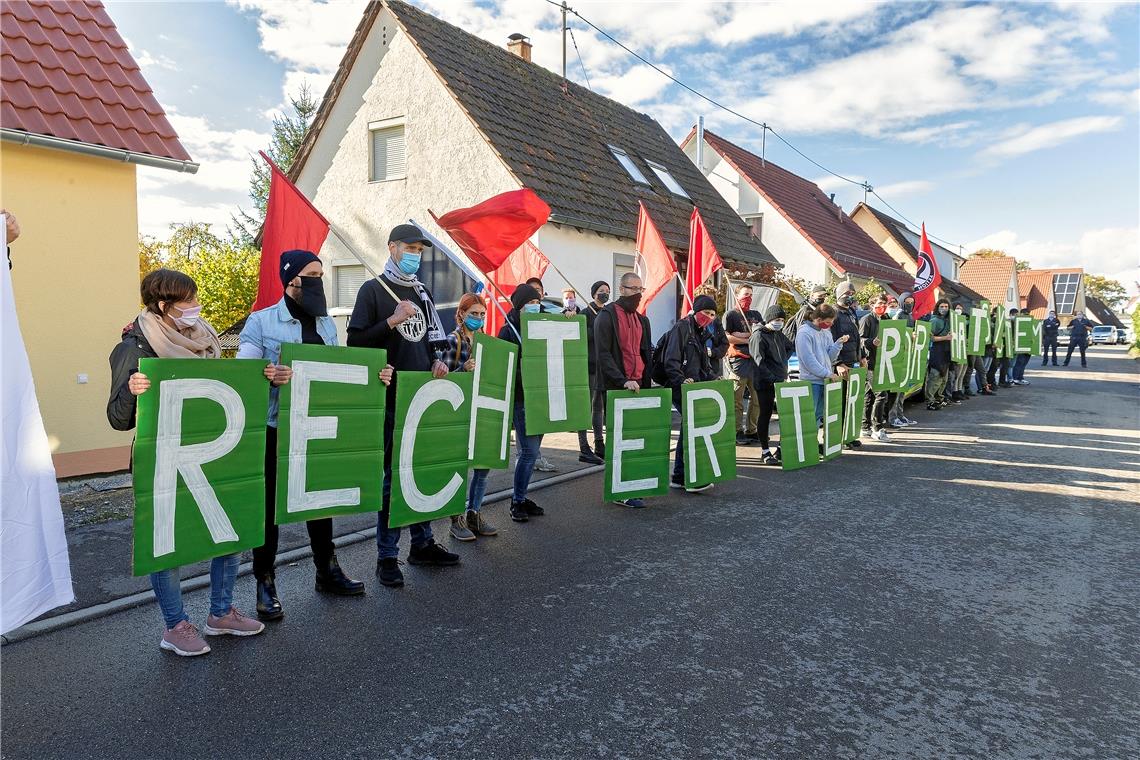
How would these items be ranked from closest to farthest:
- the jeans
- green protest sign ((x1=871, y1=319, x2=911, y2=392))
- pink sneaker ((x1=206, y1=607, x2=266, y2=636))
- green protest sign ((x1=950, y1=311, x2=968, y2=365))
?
pink sneaker ((x1=206, y1=607, x2=266, y2=636)) < the jeans < green protest sign ((x1=871, y1=319, x2=911, y2=392)) < green protest sign ((x1=950, y1=311, x2=968, y2=365))

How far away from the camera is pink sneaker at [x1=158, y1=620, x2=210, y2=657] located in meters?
3.71

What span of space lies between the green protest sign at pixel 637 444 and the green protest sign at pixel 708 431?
308 mm

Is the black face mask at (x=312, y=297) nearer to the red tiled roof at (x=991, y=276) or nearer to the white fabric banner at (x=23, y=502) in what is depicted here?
the white fabric banner at (x=23, y=502)

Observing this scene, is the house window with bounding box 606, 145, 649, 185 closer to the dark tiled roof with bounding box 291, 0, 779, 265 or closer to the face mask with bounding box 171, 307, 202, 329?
the dark tiled roof with bounding box 291, 0, 779, 265

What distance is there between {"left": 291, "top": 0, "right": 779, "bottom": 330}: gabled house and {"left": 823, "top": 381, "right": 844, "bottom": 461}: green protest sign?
619 centimetres

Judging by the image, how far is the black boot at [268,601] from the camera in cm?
419

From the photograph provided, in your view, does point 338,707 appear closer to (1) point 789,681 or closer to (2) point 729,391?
(1) point 789,681

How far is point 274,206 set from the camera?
4855 mm

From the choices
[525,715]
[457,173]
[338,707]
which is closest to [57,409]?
[338,707]

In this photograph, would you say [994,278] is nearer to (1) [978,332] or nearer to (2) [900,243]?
(2) [900,243]

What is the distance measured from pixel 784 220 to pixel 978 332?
13.7m

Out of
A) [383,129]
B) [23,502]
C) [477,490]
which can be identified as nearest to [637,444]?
[477,490]

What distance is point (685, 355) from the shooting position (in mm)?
7516

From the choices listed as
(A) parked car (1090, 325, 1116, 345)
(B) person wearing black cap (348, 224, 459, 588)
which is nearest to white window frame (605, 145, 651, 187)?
(B) person wearing black cap (348, 224, 459, 588)
